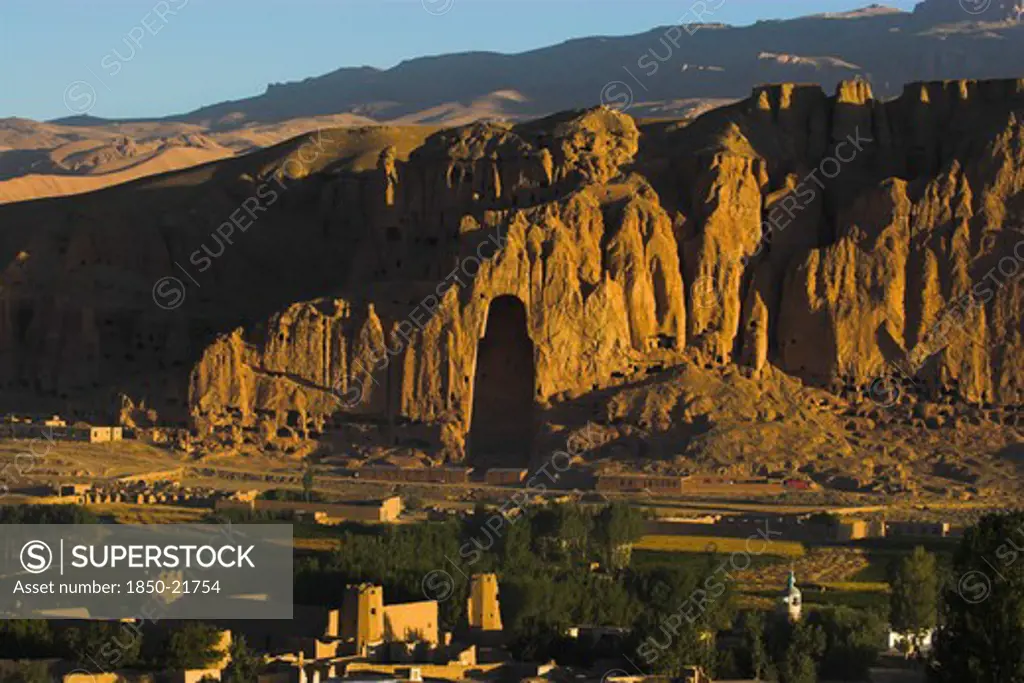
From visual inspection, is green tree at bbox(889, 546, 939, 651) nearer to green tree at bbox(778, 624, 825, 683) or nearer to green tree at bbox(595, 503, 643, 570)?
green tree at bbox(778, 624, 825, 683)

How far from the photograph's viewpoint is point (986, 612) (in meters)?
60.1

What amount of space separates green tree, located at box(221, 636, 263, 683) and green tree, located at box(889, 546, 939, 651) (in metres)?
15.1

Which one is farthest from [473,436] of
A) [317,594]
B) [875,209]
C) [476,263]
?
[317,594]

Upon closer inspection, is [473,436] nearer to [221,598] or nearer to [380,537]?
[380,537]

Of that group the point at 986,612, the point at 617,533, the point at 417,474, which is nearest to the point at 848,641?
the point at 986,612

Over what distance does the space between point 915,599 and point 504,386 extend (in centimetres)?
3388

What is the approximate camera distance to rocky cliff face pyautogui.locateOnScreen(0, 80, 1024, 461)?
106 meters

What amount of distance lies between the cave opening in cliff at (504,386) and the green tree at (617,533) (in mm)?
15995

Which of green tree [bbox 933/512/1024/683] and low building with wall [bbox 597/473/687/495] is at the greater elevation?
low building with wall [bbox 597/473/687/495]

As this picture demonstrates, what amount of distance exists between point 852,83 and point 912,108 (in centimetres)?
214

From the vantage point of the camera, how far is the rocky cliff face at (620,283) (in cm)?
10612

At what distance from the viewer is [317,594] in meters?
75.8

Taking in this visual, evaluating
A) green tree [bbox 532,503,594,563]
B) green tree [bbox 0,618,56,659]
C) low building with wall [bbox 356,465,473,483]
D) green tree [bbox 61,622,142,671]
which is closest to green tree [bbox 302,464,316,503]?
low building with wall [bbox 356,465,473,483]

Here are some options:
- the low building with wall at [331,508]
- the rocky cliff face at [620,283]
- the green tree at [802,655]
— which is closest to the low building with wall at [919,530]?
the low building with wall at [331,508]
